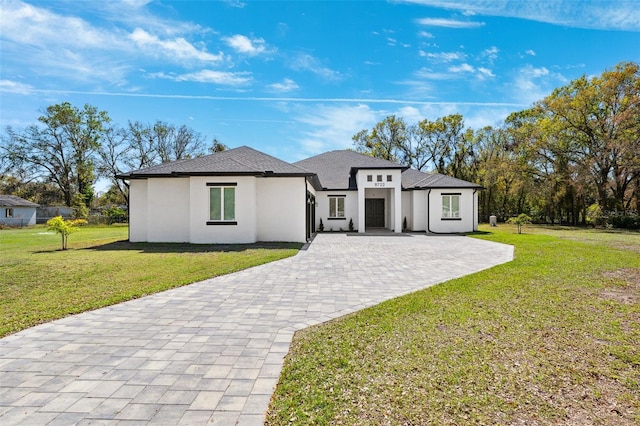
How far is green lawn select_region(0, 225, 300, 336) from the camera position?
5116 mm

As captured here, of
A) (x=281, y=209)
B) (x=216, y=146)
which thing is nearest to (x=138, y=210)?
(x=281, y=209)

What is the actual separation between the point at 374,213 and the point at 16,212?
119 feet

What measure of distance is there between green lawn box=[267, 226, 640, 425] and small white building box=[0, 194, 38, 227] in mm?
39922

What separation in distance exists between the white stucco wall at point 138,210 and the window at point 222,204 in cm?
361

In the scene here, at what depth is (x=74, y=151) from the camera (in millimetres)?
38438

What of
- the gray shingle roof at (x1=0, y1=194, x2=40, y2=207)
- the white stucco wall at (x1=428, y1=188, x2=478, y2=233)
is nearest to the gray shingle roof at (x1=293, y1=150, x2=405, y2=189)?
the white stucco wall at (x1=428, y1=188, x2=478, y2=233)

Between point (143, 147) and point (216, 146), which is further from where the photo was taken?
point (216, 146)

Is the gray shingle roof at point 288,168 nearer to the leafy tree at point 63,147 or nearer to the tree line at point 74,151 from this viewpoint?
the tree line at point 74,151

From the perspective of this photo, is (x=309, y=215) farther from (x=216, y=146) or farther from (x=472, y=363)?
(x=216, y=146)

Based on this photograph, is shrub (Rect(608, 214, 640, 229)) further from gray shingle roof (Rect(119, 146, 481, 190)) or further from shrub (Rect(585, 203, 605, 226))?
gray shingle roof (Rect(119, 146, 481, 190))

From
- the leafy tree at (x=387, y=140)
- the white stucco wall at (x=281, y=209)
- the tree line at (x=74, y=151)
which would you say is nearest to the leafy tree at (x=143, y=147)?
the tree line at (x=74, y=151)

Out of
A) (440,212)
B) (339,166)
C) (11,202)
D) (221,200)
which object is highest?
(339,166)

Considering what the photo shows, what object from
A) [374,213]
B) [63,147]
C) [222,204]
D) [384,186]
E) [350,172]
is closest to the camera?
[222,204]

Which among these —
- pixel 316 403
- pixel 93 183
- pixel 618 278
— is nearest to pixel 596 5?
pixel 618 278
